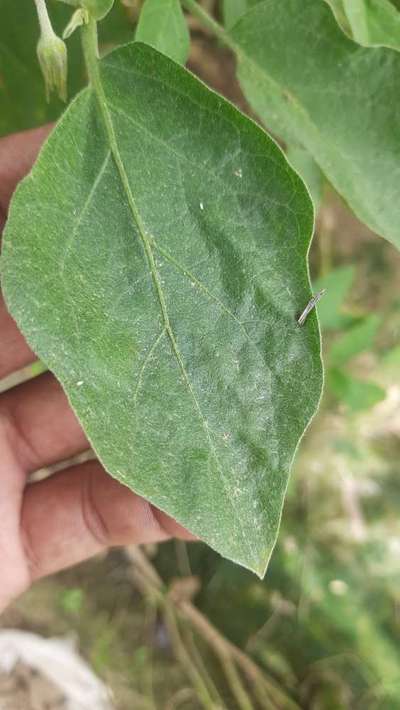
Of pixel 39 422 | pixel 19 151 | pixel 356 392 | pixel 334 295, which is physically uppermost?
pixel 19 151

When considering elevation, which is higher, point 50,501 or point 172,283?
point 172,283

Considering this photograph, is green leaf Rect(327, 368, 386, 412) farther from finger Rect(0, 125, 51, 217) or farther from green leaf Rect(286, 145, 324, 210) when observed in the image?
finger Rect(0, 125, 51, 217)

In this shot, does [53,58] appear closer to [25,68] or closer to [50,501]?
[25,68]

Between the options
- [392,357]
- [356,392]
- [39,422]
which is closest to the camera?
[39,422]

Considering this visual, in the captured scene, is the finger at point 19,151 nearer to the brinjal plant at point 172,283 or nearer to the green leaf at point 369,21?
the brinjal plant at point 172,283

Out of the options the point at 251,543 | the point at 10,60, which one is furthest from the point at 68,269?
the point at 10,60

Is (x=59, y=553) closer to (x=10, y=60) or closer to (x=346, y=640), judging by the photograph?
(x=10, y=60)

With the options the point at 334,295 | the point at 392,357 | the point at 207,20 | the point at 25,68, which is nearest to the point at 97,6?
the point at 207,20

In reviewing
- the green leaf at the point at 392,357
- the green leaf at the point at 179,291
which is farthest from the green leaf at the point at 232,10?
the green leaf at the point at 392,357

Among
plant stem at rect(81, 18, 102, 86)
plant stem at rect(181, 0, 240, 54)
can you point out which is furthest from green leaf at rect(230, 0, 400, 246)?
plant stem at rect(81, 18, 102, 86)
